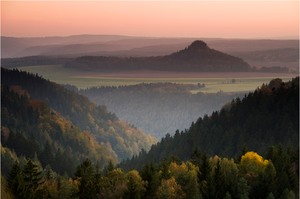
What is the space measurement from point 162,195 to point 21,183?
31.5 metres

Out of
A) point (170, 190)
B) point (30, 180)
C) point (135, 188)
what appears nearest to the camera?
point (170, 190)

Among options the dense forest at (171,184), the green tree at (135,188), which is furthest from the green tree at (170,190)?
the green tree at (135,188)

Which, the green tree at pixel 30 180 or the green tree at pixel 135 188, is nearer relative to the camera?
the green tree at pixel 135 188

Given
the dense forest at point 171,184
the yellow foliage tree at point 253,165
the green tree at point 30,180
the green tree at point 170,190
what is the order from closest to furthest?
1. the green tree at point 170,190
2. the dense forest at point 171,184
3. the green tree at point 30,180
4. the yellow foliage tree at point 253,165

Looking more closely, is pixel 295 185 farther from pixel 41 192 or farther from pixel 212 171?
pixel 41 192

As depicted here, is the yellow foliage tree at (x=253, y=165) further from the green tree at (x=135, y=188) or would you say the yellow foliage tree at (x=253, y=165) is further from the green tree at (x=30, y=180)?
the green tree at (x=30, y=180)

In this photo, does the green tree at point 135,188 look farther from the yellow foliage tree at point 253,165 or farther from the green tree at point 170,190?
the yellow foliage tree at point 253,165

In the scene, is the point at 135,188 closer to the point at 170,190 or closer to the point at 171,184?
the point at 171,184

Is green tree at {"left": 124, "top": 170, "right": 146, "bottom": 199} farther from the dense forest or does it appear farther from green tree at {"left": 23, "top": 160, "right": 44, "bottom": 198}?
green tree at {"left": 23, "top": 160, "right": 44, "bottom": 198}

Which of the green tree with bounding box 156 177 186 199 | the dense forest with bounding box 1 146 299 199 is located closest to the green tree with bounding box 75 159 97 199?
the dense forest with bounding box 1 146 299 199

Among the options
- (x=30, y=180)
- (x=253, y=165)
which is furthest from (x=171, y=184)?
(x=30, y=180)

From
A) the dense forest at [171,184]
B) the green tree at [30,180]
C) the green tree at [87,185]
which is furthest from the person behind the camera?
the green tree at [30,180]

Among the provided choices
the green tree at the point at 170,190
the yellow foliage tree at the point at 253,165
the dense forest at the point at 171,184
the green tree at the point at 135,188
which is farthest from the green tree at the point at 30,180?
the yellow foliage tree at the point at 253,165

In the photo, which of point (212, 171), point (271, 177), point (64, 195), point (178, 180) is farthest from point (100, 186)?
point (271, 177)
